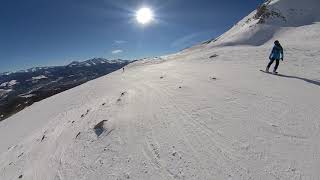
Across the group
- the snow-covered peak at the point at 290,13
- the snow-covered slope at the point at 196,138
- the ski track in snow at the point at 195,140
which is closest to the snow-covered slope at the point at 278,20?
the snow-covered peak at the point at 290,13

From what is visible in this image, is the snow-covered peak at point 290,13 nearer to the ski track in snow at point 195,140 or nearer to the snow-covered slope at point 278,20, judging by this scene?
the snow-covered slope at point 278,20

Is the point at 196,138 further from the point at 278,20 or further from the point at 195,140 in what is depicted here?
the point at 278,20

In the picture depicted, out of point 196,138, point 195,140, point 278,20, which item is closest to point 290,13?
point 278,20

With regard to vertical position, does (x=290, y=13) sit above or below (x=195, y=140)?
above

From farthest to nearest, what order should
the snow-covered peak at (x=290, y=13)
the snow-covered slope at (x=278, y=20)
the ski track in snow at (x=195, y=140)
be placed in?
the snow-covered peak at (x=290, y=13)
the snow-covered slope at (x=278, y=20)
the ski track in snow at (x=195, y=140)

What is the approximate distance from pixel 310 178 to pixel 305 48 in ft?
72.2

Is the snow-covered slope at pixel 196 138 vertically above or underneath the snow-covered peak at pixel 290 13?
underneath

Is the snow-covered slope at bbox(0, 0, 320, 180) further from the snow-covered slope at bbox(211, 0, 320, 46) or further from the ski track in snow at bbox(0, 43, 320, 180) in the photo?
the snow-covered slope at bbox(211, 0, 320, 46)

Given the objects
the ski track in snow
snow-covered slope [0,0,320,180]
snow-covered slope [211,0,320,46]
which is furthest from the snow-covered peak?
the ski track in snow

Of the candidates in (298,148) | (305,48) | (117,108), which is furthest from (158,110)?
(305,48)

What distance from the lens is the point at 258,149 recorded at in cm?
732

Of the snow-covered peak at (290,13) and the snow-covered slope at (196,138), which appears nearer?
the snow-covered slope at (196,138)

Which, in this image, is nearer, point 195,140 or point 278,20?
point 195,140

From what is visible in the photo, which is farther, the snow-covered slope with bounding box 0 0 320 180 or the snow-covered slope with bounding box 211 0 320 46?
the snow-covered slope with bounding box 211 0 320 46
